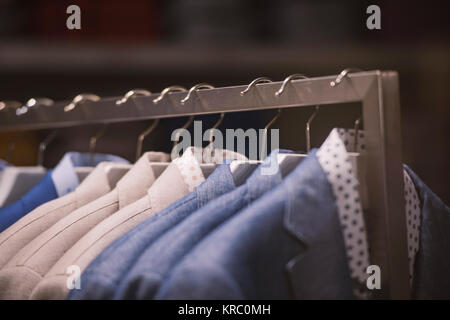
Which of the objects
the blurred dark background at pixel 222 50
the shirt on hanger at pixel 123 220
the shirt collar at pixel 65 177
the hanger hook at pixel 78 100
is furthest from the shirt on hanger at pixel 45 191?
the blurred dark background at pixel 222 50

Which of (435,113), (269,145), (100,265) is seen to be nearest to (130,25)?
(435,113)

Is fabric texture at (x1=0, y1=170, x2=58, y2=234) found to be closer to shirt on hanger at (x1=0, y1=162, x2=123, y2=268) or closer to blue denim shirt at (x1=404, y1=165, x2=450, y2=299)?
shirt on hanger at (x1=0, y1=162, x2=123, y2=268)

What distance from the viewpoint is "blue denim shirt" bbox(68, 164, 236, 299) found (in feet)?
2.23

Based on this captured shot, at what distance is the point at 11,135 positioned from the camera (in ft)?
7.97

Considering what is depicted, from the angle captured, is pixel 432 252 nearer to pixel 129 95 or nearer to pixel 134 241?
pixel 134 241

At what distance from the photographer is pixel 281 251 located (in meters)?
0.68

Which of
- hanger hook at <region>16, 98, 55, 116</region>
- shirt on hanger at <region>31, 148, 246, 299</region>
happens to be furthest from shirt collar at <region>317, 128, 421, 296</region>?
hanger hook at <region>16, 98, 55, 116</region>

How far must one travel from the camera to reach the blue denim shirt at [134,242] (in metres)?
0.68

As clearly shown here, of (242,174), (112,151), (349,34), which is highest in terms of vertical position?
(349,34)

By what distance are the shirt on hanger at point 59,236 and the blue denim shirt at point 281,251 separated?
0.26 meters

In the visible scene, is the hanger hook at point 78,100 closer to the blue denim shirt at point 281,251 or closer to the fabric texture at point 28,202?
the fabric texture at point 28,202

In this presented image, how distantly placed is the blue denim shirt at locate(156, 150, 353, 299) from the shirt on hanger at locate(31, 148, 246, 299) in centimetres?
18
